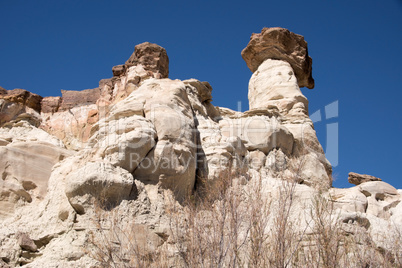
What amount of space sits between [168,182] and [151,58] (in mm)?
15735

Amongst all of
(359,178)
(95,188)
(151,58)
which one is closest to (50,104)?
(151,58)

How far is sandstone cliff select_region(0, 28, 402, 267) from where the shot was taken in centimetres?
1084

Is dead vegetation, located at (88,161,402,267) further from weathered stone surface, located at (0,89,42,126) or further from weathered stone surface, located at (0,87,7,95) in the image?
weathered stone surface, located at (0,87,7,95)

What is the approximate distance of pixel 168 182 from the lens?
13.2m

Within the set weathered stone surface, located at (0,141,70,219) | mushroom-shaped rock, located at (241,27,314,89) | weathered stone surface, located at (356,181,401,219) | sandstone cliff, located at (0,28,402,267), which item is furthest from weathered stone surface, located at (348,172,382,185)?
weathered stone surface, located at (0,141,70,219)

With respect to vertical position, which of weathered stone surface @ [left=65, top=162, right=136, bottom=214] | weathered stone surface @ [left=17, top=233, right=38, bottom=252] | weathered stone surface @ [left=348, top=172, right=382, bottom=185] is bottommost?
A: weathered stone surface @ [left=17, top=233, right=38, bottom=252]

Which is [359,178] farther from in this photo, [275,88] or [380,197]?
[380,197]

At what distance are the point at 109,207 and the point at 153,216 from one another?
3.76 ft

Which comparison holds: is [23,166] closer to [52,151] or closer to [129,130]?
[52,151]

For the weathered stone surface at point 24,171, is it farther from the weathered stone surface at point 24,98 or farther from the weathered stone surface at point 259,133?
the weathered stone surface at point 24,98

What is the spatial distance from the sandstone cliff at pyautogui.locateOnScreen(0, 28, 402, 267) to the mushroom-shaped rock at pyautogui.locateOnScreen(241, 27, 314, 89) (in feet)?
12.3

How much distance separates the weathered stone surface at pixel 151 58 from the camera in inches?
1077

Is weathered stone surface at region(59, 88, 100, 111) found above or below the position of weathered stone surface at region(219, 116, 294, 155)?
above

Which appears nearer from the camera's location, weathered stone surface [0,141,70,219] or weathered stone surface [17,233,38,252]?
weathered stone surface [17,233,38,252]
